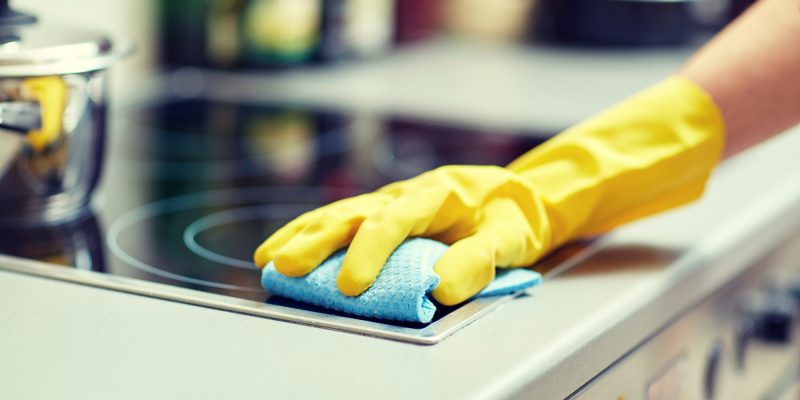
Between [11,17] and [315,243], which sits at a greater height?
[11,17]

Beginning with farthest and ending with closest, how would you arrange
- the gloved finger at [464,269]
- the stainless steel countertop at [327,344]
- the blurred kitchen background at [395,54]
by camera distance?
the blurred kitchen background at [395,54] < the gloved finger at [464,269] < the stainless steel countertop at [327,344]

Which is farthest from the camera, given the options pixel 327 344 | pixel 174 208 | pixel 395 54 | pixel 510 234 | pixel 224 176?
pixel 395 54

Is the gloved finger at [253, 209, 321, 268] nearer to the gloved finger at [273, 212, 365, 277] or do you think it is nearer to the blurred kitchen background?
the gloved finger at [273, 212, 365, 277]

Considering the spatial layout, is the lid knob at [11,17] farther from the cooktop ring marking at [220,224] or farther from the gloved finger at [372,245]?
the gloved finger at [372,245]

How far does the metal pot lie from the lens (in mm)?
798

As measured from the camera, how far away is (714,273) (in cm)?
85

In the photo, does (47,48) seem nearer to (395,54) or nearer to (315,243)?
(315,243)

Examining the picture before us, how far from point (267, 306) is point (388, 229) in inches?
3.4

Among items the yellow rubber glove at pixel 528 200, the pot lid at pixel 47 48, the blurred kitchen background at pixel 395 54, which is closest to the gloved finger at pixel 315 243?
the yellow rubber glove at pixel 528 200

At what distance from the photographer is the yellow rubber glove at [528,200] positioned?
26.6 inches

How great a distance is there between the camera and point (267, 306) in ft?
2.22

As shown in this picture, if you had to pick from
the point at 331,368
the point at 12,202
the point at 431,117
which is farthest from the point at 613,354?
the point at 431,117

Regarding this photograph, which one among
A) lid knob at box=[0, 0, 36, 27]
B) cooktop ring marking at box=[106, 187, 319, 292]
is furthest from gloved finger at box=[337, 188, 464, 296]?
lid knob at box=[0, 0, 36, 27]

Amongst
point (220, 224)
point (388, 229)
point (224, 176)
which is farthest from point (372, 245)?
point (224, 176)
